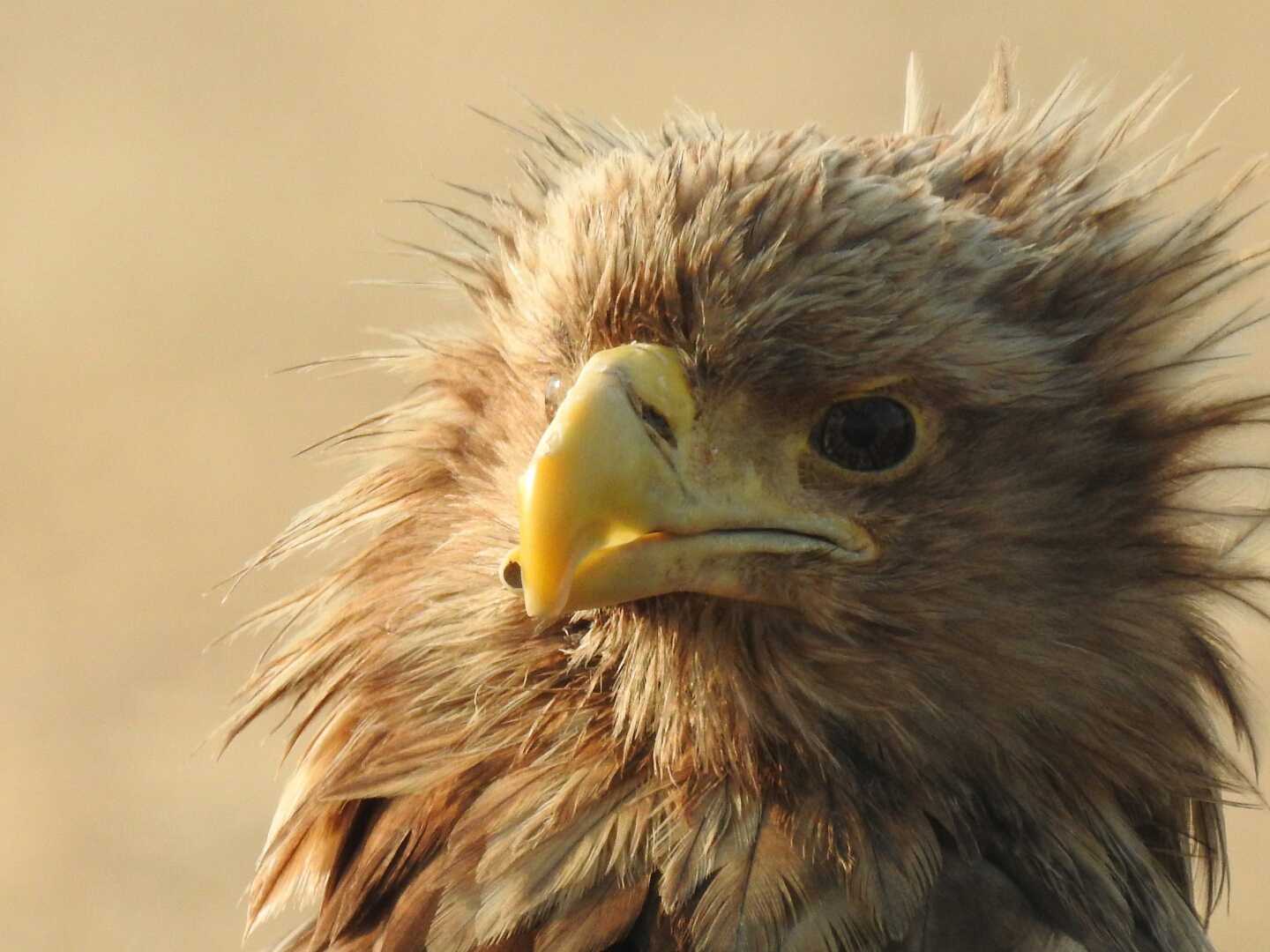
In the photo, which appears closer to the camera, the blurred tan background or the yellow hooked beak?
the yellow hooked beak

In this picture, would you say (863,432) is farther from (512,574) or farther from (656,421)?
(512,574)

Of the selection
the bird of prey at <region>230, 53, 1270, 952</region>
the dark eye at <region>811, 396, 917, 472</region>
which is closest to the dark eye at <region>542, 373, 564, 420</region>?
the bird of prey at <region>230, 53, 1270, 952</region>

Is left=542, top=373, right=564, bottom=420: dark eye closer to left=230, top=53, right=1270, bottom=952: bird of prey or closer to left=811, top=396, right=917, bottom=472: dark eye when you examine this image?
left=230, top=53, right=1270, bottom=952: bird of prey

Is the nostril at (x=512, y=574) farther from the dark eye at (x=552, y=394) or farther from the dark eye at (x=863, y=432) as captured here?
the dark eye at (x=863, y=432)

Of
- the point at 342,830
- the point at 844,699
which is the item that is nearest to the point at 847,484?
the point at 844,699

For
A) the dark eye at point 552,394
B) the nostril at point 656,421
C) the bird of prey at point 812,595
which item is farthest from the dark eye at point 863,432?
the dark eye at point 552,394

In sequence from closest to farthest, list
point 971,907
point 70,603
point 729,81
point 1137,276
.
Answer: point 971,907 → point 1137,276 → point 70,603 → point 729,81

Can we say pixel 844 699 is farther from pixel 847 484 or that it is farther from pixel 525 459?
pixel 525 459

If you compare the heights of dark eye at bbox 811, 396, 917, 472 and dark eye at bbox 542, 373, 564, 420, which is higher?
dark eye at bbox 542, 373, 564, 420
